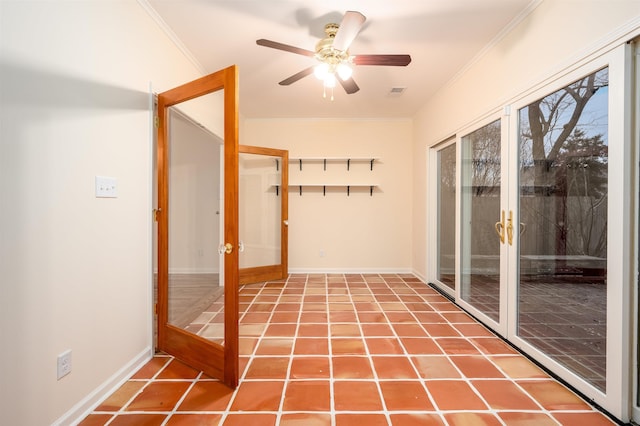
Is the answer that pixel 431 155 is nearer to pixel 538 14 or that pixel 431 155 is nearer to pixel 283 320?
pixel 538 14

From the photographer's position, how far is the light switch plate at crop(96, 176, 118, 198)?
1.61 meters

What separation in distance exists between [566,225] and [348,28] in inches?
76.3

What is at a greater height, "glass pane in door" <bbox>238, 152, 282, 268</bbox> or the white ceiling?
the white ceiling

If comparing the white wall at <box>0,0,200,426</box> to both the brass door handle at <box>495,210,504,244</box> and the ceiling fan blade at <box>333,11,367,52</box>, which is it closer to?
the ceiling fan blade at <box>333,11,367,52</box>

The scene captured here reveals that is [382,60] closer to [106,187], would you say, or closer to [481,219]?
A: [481,219]

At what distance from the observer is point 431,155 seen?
13.4ft

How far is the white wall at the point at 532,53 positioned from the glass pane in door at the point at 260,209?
8.16ft

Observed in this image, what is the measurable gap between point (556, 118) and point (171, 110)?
282 cm

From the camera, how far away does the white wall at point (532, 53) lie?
153 centimetres

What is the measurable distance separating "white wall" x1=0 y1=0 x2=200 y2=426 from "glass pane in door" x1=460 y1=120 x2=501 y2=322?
9.62ft

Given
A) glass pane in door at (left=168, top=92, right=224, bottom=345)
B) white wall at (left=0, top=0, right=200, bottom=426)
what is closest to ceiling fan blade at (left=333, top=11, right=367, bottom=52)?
glass pane in door at (left=168, top=92, right=224, bottom=345)

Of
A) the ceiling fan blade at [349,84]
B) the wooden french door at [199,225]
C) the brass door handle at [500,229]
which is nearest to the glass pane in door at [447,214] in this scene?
the brass door handle at [500,229]

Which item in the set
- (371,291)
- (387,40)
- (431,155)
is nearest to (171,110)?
(387,40)

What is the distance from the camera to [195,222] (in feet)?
9.36
